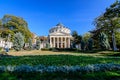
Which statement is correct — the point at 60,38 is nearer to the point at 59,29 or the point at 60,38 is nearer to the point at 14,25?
the point at 59,29

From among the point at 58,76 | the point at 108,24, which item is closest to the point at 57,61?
the point at 58,76

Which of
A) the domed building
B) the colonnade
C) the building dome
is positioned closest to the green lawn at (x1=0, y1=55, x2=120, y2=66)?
the domed building

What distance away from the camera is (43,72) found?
28.3 ft

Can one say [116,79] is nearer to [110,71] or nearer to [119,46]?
[110,71]

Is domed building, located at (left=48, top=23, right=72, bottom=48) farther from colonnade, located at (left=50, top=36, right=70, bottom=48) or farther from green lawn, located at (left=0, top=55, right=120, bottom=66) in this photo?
green lawn, located at (left=0, top=55, right=120, bottom=66)

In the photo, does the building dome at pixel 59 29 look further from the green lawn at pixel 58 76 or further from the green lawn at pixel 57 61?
the green lawn at pixel 58 76

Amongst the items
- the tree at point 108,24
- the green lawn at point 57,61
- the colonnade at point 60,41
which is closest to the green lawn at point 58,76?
the green lawn at point 57,61

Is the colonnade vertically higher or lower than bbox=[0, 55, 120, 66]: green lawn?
higher

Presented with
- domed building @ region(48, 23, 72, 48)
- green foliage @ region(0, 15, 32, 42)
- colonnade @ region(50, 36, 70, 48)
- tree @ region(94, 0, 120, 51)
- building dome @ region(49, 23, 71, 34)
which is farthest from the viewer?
building dome @ region(49, 23, 71, 34)

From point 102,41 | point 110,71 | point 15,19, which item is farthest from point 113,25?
point 110,71

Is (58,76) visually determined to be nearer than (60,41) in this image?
Yes

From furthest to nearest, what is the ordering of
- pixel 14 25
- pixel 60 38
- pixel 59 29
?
pixel 59 29 < pixel 60 38 < pixel 14 25

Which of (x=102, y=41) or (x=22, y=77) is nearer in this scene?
(x=22, y=77)

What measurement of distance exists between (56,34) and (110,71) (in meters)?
92.1
